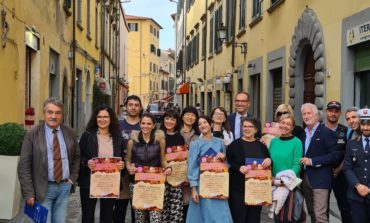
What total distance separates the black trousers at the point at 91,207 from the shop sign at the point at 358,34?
5235mm

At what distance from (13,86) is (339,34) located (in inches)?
257

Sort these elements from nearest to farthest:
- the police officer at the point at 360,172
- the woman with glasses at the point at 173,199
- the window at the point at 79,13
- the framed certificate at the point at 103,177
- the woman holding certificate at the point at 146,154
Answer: the police officer at the point at 360,172 → the framed certificate at the point at 103,177 → the woman holding certificate at the point at 146,154 → the woman with glasses at the point at 173,199 → the window at the point at 79,13

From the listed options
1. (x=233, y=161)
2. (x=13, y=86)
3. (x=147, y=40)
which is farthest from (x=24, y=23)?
(x=147, y=40)

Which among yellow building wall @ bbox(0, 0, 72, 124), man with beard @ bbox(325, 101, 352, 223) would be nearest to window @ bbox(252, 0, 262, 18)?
yellow building wall @ bbox(0, 0, 72, 124)

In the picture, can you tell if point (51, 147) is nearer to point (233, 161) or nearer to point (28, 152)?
point (28, 152)

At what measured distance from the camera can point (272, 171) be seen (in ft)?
20.2

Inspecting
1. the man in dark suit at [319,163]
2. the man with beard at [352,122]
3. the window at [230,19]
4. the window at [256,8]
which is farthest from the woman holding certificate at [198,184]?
the window at [230,19]

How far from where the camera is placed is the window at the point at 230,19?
71.8 ft

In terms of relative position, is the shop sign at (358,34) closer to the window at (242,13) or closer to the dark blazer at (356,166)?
the dark blazer at (356,166)

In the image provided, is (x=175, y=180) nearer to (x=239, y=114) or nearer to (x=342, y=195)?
(x=239, y=114)

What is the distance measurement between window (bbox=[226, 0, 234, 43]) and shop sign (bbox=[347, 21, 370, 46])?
40.0 feet

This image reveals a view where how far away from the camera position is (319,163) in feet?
20.4

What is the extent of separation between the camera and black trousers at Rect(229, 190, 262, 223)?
6.13m

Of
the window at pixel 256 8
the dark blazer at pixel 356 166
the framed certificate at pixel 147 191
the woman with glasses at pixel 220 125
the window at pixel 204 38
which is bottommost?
the framed certificate at pixel 147 191
